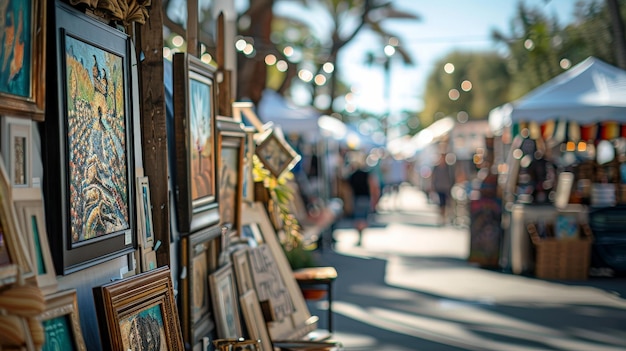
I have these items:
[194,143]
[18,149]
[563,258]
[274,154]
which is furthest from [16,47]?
[563,258]

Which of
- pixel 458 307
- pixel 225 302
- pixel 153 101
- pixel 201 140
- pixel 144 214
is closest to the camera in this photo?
pixel 144 214

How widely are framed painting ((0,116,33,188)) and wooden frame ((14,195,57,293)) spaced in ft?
0.23

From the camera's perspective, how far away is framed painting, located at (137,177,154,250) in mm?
4000

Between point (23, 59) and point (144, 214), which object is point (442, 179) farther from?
point (23, 59)

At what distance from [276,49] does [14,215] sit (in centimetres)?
1549

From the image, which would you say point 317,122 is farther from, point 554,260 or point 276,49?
point 554,260

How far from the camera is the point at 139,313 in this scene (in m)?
3.41

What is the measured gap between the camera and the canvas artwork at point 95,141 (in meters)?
3.26

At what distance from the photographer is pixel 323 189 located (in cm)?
2005

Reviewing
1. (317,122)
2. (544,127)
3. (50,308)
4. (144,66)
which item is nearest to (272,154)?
(144,66)

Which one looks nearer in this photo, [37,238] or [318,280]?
[37,238]

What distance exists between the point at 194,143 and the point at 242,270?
142 cm

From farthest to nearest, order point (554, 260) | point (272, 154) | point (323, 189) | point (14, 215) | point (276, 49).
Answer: point (323, 189) < point (276, 49) < point (554, 260) < point (272, 154) < point (14, 215)

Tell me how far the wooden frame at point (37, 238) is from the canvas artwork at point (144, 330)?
402 mm
